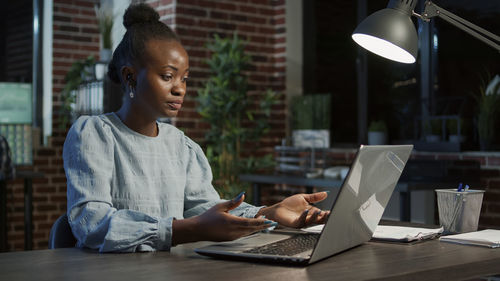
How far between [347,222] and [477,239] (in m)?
0.37

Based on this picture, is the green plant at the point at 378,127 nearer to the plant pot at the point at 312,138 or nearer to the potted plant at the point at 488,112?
the plant pot at the point at 312,138

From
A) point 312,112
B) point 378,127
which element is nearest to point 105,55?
point 312,112

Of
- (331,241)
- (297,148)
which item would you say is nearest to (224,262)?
(331,241)

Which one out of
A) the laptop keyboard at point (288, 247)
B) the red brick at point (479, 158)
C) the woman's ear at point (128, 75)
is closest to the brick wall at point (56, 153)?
the red brick at point (479, 158)

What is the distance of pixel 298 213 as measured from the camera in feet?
4.83

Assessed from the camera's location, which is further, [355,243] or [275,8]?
[275,8]

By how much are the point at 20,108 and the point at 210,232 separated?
3995 millimetres

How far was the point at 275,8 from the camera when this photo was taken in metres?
4.93

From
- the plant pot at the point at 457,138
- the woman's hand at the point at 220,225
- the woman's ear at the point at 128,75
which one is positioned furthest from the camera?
the plant pot at the point at 457,138

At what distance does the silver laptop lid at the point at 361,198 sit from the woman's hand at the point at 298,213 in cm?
12

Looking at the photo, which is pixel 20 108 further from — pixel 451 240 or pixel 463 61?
pixel 451 240

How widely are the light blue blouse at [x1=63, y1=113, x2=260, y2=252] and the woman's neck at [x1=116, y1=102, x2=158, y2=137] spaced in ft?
0.05

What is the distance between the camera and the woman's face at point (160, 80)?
153 centimetres

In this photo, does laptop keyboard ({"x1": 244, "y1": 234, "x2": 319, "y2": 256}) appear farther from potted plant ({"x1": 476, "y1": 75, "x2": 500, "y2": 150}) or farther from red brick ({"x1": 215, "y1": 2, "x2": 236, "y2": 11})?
red brick ({"x1": 215, "y1": 2, "x2": 236, "y2": 11})
